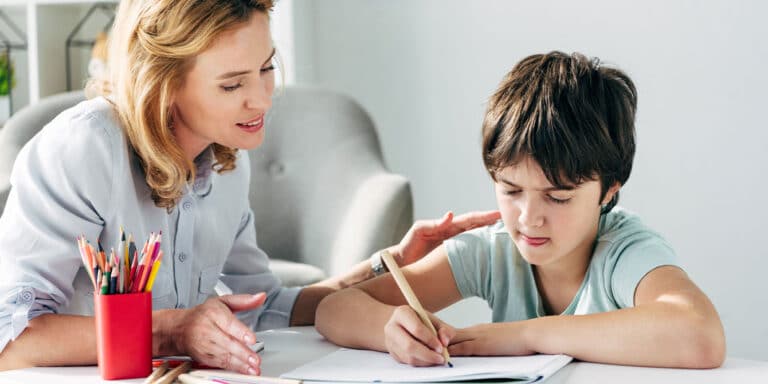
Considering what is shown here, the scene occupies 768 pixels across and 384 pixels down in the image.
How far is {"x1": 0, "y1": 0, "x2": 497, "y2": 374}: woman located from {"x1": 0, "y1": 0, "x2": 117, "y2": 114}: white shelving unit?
1503 mm

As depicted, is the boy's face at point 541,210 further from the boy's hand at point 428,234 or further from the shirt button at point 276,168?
the shirt button at point 276,168

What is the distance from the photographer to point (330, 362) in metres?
1.08

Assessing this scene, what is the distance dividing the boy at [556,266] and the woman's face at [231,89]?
283mm

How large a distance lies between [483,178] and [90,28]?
1.33 metres

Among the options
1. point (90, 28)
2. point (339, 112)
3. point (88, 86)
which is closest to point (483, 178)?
point (339, 112)

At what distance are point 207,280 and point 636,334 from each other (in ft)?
2.27

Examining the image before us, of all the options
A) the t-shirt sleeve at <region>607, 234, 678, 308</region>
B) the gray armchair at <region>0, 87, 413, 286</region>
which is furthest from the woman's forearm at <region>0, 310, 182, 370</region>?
the gray armchair at <region>0, 87, 413, 286</region>

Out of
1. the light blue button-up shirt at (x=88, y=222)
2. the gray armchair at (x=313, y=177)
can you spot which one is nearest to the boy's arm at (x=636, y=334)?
the light blue button-up shirt at (x=88, y=222)

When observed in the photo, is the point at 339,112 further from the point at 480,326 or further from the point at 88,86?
the point at 480,326

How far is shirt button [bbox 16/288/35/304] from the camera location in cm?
111

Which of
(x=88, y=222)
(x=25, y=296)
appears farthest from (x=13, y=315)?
(x=88, y=222)

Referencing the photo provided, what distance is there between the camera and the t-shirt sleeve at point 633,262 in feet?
3.77

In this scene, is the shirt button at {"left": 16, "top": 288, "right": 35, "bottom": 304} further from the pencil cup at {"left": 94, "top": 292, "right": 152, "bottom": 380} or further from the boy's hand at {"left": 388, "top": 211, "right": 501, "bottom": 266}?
the boy's hand at {"left": 388, "top": 211, "right": 501, "bottom": 266}

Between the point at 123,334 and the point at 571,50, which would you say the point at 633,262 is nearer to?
the point at 123,334
